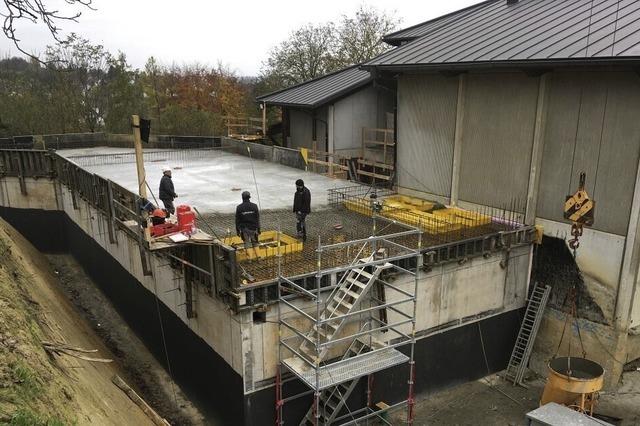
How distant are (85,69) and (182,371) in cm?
4012

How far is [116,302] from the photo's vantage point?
22.3 metres

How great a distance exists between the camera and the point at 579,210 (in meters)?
15.0

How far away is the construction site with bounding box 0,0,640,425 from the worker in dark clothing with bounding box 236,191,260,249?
162mm

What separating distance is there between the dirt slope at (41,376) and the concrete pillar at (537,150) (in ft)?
43.9

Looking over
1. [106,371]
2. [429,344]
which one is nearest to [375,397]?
[429,344]

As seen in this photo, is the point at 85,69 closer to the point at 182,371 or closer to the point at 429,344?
the point at 182,371

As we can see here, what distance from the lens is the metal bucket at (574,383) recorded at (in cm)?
1372

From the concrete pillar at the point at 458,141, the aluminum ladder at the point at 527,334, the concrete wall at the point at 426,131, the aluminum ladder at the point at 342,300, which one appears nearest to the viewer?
the aluminum ladder at the point at 342,300

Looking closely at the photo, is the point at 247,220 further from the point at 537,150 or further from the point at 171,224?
the point at 537,150

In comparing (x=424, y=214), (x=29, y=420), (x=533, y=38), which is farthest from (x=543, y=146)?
(x=29, y=420)

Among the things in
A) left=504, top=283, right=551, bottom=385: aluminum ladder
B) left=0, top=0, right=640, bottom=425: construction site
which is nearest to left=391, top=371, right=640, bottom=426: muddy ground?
left=0, top=0, right=640, bottom=425: construction site

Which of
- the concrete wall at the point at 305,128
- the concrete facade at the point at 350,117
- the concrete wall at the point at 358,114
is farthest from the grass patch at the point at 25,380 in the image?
the concrete wall at the point at 305,128

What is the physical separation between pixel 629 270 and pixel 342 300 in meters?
8.73

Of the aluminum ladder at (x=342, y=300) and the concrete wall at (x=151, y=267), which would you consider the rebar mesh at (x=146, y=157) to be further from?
the aluminum ladder at (x=342, y=300)
